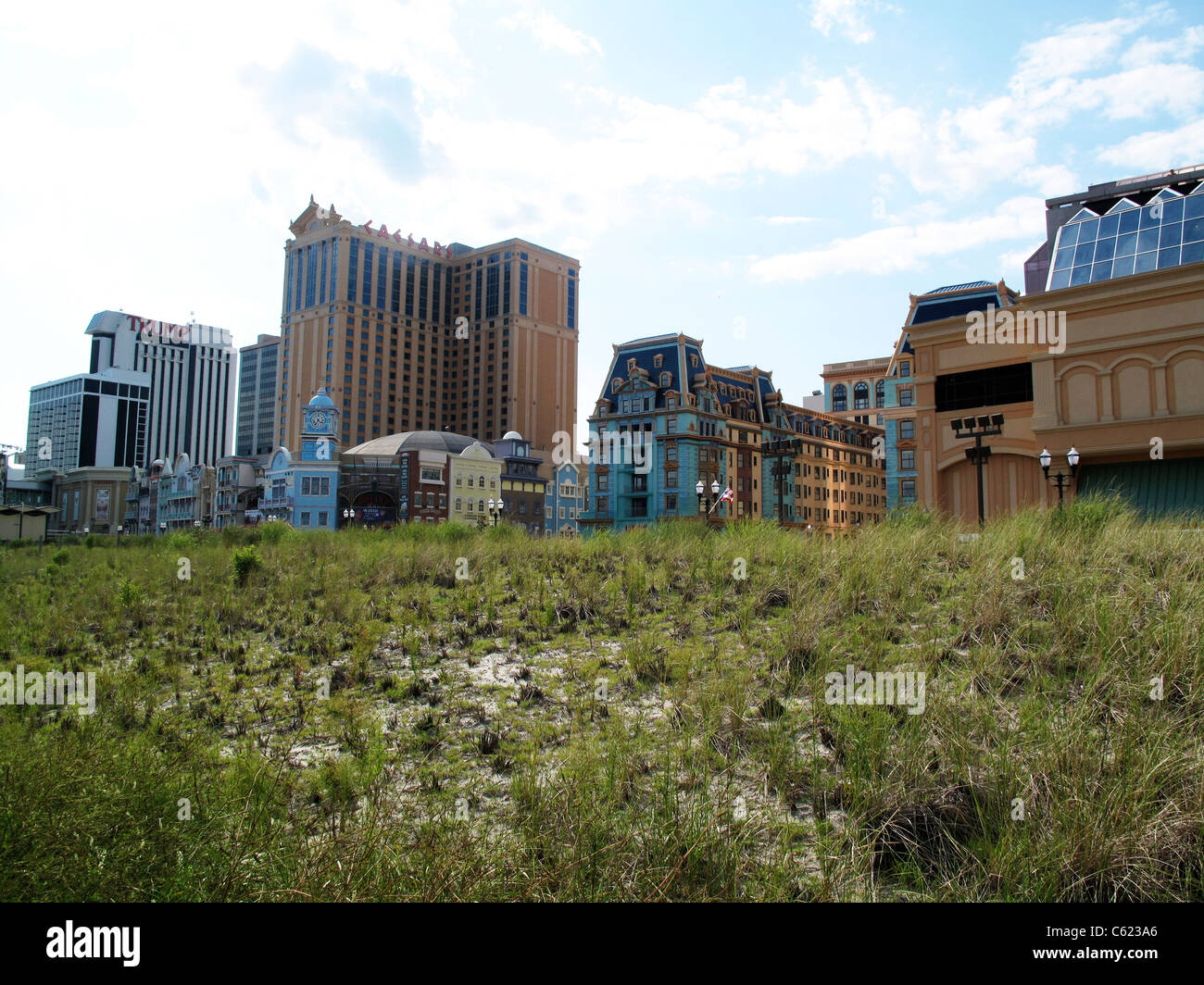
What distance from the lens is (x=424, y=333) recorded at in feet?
462

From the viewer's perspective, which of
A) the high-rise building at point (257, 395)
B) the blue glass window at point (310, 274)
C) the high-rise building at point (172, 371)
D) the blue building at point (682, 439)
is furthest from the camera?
the high-rise building at point (172, 371)

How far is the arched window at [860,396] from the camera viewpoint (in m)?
101

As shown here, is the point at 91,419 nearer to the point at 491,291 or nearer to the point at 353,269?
the point at 353,269

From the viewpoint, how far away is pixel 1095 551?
9172 millimetres

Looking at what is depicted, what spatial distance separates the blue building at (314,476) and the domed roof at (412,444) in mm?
3111

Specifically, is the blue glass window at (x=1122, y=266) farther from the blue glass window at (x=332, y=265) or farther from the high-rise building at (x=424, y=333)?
the blue glass window at (x=332, y=265)

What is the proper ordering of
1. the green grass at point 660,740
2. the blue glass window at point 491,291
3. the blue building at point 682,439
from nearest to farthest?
the green grass at point 660,740 → the blue building at point 682,439 → the blue glass window at point 491,291

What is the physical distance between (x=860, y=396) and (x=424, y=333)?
80.8m

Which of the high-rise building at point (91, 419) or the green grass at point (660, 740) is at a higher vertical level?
the high-rise building at point (91, 419)

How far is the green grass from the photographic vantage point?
13.7 feet

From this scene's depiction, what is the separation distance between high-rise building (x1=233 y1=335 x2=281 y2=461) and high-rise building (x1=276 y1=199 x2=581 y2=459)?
45.2 meters

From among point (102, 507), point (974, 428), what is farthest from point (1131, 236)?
point (102, 507)

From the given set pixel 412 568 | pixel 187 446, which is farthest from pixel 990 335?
pixel 187 446

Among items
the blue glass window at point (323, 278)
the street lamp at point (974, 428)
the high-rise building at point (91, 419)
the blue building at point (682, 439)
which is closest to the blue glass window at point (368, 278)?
the blue glass window at point (323, 278)
